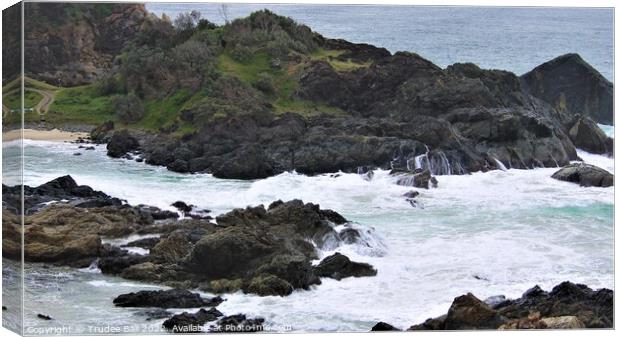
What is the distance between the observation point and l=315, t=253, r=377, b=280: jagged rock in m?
31.2

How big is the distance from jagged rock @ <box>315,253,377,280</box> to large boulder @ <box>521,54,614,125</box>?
241 inches

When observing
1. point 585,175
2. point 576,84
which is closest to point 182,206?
point 585,175

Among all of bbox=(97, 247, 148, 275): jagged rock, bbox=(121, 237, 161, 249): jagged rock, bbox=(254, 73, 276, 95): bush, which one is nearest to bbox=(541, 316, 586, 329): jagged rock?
bbox=(254, 73, 276, 95): bush

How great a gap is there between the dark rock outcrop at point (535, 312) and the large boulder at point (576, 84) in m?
4.29

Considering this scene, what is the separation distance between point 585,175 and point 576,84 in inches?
83.4

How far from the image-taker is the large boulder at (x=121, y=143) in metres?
32.2

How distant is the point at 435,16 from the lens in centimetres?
3244

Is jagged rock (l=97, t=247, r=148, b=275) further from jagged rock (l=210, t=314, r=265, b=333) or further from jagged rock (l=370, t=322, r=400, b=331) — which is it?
jagged rock (l=370, t=322, r=400, b=331)

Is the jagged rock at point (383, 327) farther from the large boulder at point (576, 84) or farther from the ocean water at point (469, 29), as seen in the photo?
the large boulder at point (576, 84)

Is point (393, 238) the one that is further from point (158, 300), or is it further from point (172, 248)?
point (158, 300)

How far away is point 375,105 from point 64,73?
23.2 feet

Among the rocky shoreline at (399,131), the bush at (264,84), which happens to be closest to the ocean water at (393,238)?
the rocky shoreline at (399,131)

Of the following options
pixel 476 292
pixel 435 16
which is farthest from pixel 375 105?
pixel 476 292

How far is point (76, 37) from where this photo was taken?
31.7 m
